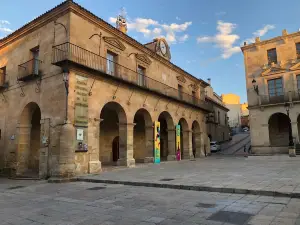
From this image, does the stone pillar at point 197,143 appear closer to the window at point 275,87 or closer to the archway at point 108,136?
the window at point 275,87

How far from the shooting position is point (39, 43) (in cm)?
1335

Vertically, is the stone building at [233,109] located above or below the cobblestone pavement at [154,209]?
above

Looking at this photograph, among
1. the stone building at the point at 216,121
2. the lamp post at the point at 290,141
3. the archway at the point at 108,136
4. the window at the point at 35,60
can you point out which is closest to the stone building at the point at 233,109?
the stone building at the point at 216,121

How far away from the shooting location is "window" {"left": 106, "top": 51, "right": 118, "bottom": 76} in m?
14.4

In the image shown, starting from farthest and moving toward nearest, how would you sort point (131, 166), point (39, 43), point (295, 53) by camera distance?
point (295, 53), point (131, 166), point (39, 43)

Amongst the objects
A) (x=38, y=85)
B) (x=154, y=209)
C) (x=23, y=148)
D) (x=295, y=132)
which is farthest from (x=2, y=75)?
(x=295, y=132)

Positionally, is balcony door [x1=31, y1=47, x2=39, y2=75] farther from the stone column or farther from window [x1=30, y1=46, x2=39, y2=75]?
the stone column

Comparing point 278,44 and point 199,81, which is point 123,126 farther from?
point 278,44

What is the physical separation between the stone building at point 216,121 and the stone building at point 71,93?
16.1m

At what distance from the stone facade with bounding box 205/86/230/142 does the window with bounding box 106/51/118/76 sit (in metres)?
20.3

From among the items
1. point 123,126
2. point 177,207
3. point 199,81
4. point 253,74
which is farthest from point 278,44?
point 177,207

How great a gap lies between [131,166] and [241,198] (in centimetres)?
946

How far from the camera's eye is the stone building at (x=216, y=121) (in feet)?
111

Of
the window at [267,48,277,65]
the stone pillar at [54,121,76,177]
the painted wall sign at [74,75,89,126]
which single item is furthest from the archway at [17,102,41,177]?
the window at [267,48,277,65]
